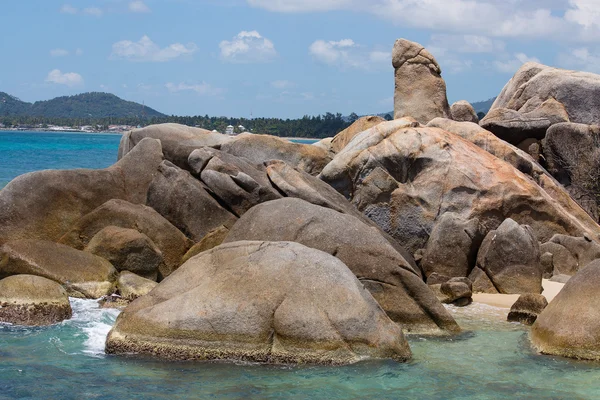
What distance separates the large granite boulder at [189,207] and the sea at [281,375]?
522 cm

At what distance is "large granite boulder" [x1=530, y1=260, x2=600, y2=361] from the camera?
12.4 metres

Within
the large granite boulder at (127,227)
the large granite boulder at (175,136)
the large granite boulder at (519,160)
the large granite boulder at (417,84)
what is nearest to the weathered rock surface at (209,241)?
the large granite boulder at (127,227)

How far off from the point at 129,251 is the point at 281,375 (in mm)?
5937

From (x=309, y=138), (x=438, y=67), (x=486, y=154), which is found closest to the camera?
(x=486, y=154)

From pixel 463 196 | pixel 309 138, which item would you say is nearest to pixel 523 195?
pixel 463 196

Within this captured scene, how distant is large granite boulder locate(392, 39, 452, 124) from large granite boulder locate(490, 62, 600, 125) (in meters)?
2.87

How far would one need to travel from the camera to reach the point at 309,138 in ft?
498

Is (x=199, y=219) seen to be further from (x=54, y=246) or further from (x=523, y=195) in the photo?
(x=523, y=195)

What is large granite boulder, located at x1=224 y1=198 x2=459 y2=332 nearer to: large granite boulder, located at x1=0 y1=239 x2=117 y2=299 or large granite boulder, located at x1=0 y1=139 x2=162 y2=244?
large granite boulder, located at x1=0 y1=239 x2=117 y2=299

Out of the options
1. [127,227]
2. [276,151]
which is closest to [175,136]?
[276,151]

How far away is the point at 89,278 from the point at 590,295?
8.51m

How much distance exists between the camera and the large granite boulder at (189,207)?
1822 cm

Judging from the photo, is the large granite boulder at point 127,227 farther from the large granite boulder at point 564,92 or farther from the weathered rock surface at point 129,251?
the large granite boulder at point 564,92

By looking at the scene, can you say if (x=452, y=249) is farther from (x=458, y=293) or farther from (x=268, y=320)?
(x=268, y=320)
